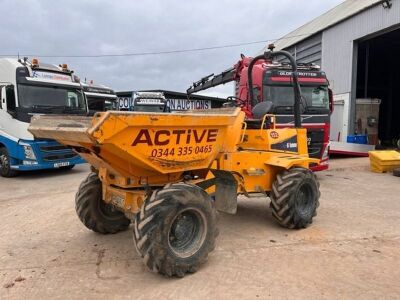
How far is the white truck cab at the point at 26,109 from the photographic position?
10.8 metres

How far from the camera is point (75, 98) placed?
1207 centimetres

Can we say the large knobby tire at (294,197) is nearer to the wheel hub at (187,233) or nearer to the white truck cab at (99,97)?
the wheel hub at (187,233)

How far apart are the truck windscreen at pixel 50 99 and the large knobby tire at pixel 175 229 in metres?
7.88

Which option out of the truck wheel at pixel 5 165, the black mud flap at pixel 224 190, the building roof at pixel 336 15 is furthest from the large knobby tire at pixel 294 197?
the building roof at pixel 336 15

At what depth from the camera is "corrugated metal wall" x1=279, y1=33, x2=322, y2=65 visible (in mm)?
20119

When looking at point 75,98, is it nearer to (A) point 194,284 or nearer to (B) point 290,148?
(B) point 290,148

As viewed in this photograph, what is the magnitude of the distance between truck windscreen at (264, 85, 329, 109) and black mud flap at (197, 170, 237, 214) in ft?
15.2

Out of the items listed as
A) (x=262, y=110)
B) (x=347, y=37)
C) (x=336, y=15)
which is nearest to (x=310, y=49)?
(x=336, y=15)

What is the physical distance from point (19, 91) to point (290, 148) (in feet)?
24.6

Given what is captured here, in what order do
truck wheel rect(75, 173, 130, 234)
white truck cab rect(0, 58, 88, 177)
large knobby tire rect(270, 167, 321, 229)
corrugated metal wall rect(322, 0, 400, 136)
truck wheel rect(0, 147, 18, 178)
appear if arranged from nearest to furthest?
truck wheel rect(75, 173, 130, 234) → large knobby tire rect(270, 167, 321, 229) → white truck cab rect(0, 58, 88, 177) → truck wheel rect(0, 147, 18, 178) → corrugated metal wall rect(322, 0, 400, 136)

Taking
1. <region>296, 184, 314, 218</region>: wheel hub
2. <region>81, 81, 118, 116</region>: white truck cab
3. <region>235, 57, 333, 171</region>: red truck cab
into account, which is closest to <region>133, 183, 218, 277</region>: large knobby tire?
<region>296, 184, 314, 218</region>: wheel hub

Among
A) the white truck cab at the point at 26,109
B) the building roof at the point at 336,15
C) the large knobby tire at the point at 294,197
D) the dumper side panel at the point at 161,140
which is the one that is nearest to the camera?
the dumper side panel at the point at 161,140

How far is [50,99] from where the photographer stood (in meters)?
11.3

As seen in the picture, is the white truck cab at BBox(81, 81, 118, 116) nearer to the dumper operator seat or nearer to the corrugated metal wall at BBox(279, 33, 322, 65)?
the corrugated metal wall at BBox(279, 33, 322, 65)
